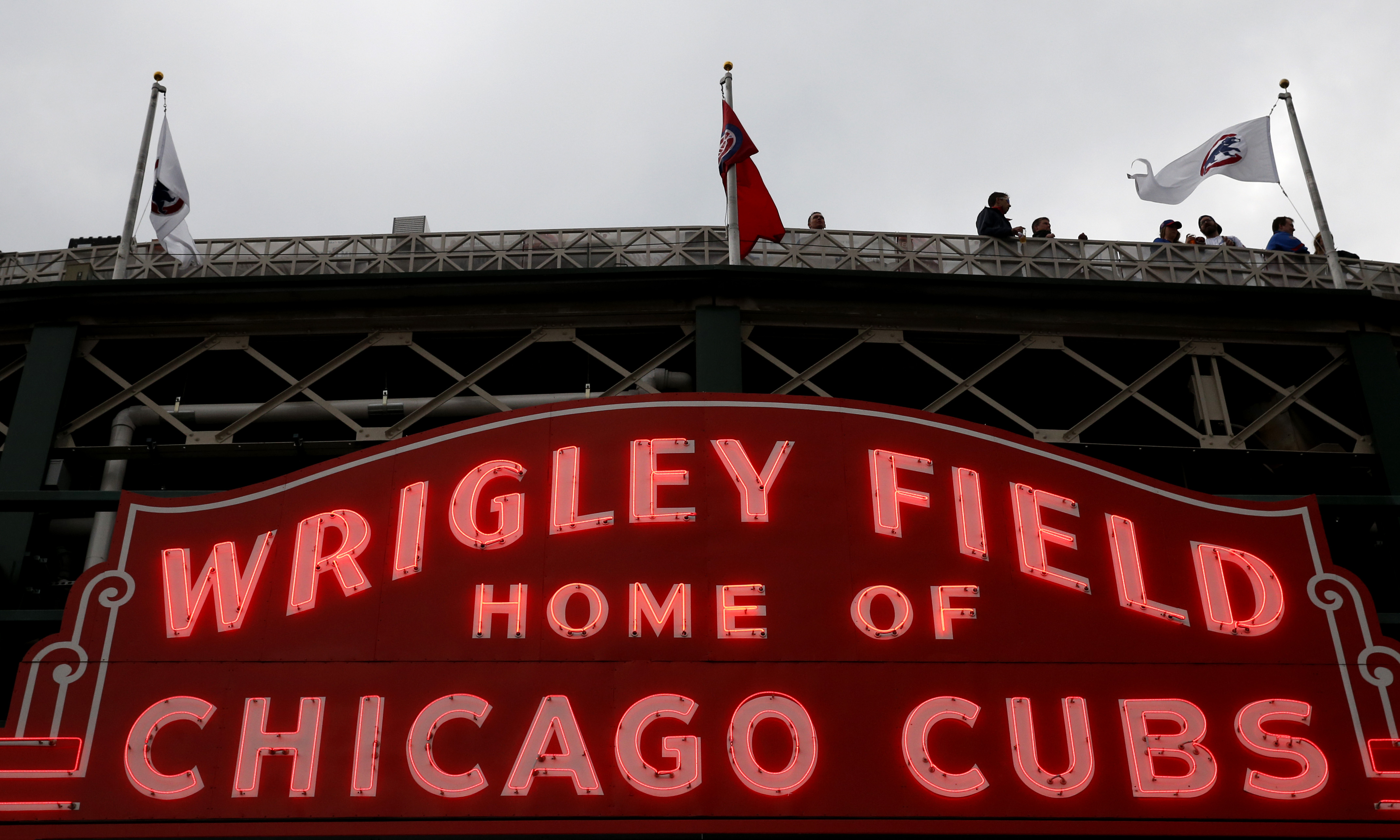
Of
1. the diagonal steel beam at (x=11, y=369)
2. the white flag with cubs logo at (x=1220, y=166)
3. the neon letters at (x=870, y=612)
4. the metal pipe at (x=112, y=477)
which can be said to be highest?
the white flag with cubs logo at (x=1220, y=166)

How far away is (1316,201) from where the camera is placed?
20.2 metres

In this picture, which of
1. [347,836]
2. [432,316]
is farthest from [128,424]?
[347,836]

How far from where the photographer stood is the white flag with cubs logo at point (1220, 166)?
2072 centimetres

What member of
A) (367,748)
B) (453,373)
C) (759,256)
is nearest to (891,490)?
(367,748)

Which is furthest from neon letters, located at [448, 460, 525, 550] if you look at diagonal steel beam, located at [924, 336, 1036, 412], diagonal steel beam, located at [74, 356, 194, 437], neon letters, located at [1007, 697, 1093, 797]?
diagonal steel beam, located at [924, 336, 1036, 412]

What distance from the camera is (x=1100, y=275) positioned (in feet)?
63.8

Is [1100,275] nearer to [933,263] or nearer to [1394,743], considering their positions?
[933,263]

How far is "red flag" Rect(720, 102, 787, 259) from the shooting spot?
18.6 metres

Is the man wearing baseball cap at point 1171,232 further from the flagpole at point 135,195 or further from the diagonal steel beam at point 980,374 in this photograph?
the flagpole at point 135,195

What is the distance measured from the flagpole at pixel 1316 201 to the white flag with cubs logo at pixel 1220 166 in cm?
41

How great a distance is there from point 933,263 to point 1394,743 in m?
8.84

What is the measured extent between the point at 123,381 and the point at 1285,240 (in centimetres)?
1748

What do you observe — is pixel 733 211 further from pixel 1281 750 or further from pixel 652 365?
pixel 1281 750

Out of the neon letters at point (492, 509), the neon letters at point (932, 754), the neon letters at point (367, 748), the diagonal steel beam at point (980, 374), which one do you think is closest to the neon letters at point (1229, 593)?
the neon letters at point (932, 754)
